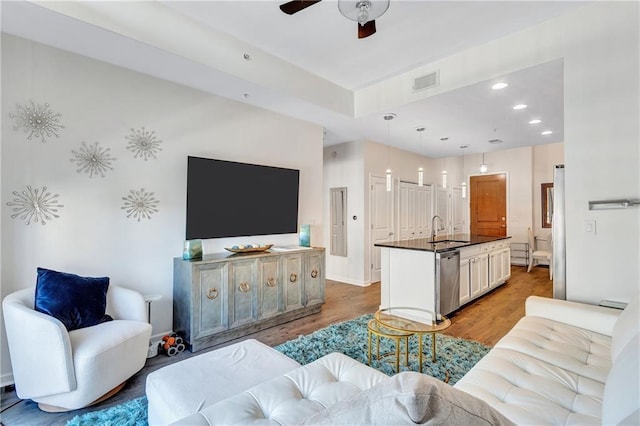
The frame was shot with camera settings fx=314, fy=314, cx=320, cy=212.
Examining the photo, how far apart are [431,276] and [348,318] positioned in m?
1.16

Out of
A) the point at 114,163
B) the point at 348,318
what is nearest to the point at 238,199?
the point at 114,163

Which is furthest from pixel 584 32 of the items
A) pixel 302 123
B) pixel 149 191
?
pixel 149 191

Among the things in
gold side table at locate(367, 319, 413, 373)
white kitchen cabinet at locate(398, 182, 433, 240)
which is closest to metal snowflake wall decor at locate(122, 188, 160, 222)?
gold side table at locate(367, 319, 413, 373)

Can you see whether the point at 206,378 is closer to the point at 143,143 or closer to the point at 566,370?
the point at 566,370

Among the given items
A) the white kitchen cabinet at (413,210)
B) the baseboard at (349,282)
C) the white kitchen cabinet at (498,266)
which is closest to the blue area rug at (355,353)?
the baseboard at (349,282)

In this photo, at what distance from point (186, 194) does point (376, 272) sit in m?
3.90

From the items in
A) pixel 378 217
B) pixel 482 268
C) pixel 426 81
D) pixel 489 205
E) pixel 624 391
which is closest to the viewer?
pixel 624 391

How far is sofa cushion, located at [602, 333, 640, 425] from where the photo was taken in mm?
1004

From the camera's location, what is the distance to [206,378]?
175cm

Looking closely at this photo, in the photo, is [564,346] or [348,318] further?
[348,318]

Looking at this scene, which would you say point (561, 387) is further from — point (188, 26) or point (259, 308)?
point (188, 26)

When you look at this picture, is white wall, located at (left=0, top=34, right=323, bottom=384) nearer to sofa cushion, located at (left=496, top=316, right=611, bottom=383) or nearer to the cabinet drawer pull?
the cabinet drawer pull

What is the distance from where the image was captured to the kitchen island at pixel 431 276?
370 cm

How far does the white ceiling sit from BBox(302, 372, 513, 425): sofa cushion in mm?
2864
